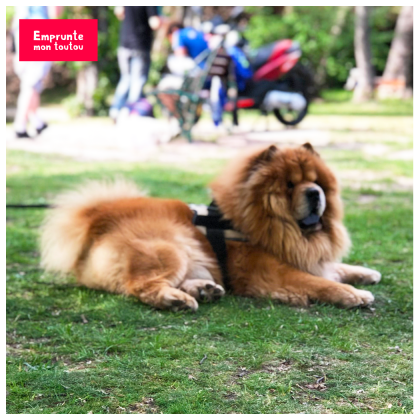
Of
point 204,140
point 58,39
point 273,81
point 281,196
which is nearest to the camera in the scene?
point 58,39

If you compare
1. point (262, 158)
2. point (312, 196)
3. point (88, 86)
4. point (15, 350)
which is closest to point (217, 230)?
point (262, 158)

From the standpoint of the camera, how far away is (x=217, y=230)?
3838mm

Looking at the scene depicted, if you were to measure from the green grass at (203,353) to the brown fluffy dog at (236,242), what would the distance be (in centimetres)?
12

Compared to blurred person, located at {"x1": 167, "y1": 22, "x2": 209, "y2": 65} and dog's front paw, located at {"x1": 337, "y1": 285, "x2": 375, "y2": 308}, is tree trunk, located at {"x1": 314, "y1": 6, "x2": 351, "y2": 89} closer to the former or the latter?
blurred person, located at {"x1": 167, "y1": 22, "x2": 209, "y2": 65}

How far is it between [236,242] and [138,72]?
674 cm

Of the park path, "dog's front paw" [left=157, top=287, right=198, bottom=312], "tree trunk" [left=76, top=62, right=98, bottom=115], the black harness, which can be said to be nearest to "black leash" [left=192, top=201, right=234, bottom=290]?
the black harness

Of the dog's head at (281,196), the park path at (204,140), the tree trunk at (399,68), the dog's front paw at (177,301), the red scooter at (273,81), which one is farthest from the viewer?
the tree trunk at (399,68)

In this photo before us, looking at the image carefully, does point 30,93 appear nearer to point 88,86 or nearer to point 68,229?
point 88,86

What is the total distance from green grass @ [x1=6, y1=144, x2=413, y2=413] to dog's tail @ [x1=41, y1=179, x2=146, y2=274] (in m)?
0.17

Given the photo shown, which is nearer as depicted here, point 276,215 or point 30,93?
point 276,215

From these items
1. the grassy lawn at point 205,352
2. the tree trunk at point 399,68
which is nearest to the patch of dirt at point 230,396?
the grassy lawn at point 205,352

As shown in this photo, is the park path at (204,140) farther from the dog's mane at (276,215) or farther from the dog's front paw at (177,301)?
the dog's front paw at (177,301)

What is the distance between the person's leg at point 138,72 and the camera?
9.89 meters

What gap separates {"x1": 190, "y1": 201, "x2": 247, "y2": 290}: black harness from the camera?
150 inches
